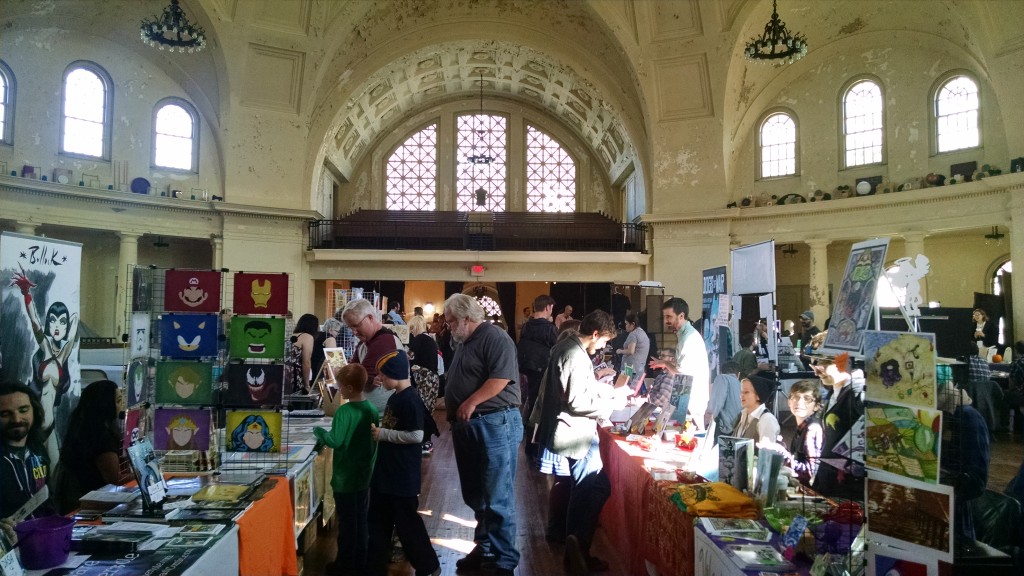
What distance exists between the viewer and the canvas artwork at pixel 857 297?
3346 mm

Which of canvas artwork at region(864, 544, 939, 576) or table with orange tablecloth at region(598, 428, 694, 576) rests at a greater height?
canvas artwork at region(864, 544, 939, 576)

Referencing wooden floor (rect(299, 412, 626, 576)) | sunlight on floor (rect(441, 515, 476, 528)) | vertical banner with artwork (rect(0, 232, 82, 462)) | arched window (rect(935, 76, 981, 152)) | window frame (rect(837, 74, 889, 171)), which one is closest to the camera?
vertical banner with artwork (rect(0, 232, 82, 462))

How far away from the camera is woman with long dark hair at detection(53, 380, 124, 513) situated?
12.0ft

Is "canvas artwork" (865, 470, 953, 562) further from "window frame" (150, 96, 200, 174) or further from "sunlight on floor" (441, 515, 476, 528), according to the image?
"window frame" (150, 96, 200, 174)

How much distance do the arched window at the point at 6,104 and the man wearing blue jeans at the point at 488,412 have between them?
1527 centimetres

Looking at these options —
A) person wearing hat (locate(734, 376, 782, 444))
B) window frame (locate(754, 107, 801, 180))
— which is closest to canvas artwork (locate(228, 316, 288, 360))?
person wearing hat (locate(734, 376, 782, 444))

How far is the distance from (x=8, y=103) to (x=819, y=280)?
776 inches

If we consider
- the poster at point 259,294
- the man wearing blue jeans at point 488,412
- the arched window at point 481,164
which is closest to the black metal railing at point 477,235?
the arched window at point 481,164

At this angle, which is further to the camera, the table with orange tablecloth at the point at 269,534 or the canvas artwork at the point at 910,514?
the table with orange tablecloth at the point at 269,534

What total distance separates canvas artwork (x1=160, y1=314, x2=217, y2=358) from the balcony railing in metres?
14.1

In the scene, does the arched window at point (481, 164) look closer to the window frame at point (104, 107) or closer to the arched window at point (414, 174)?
the arched window at point (414, 174)

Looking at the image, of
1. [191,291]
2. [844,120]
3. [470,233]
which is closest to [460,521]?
[191,291]

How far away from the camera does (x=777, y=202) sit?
654 inches

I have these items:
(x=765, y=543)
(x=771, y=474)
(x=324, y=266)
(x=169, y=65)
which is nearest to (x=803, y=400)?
(x=771, y=474)
